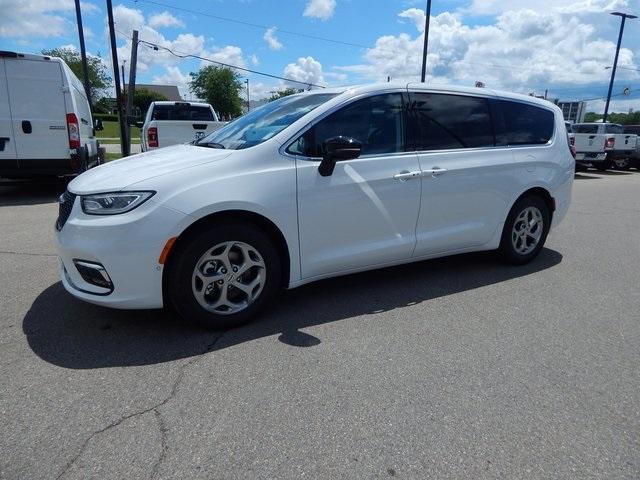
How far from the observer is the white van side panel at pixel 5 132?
7.71 meters

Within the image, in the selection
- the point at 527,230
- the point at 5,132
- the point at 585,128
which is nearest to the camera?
the point at 527,230

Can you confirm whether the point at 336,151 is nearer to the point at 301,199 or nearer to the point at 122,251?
the point at 301,199

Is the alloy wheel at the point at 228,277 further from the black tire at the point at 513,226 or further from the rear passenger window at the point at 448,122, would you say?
the black tire at the point at 513,226

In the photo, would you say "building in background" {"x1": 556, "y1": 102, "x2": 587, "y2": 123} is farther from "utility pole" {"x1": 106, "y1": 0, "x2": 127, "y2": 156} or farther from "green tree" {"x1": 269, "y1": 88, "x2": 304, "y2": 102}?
"utility pole" {"x1": 106, "y1": 0, "x2": 127, "y2": 156}

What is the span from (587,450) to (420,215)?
224 centimetres

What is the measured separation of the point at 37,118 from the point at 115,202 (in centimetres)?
629

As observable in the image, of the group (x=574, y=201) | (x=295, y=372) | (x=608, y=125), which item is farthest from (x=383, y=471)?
(x=608, y=125)

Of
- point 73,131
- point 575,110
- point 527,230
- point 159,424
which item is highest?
point 575,110

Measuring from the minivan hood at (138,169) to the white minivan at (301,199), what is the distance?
19 millimetres

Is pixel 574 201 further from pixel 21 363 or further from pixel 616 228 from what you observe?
pixel 21 363

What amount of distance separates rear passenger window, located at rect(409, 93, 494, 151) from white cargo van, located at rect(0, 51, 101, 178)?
21.5ft

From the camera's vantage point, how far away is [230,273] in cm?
333

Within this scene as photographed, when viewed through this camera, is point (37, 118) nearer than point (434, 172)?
No

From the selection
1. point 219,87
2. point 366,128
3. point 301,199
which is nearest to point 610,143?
point 366,128
